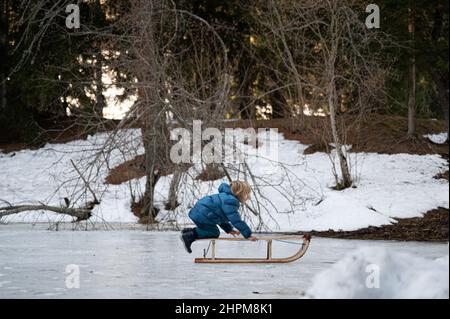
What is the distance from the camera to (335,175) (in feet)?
59.1

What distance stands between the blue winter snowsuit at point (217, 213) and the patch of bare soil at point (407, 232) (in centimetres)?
483

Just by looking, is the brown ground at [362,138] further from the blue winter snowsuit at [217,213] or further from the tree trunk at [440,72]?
the blue winter snowsuit at [217,213]

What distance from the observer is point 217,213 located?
29.2 feet

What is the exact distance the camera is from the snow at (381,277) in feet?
17.1

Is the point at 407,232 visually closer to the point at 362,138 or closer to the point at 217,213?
the point at 217,213

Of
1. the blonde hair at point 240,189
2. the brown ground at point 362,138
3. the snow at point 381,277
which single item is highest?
the brown ground at point 362,138

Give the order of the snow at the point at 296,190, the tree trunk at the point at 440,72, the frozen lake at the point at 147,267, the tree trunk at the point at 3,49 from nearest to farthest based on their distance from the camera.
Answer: the frozen lake at the point at 147,267 → the snow at the point at 296,190 → the tree trunk at the point at 440,72 → the tree trunk at the point at 3,49

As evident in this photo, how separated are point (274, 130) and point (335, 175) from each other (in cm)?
573

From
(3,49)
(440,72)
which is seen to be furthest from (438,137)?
(3,49)

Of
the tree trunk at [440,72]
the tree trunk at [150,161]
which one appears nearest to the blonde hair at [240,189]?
the tree trunk at [150,161]

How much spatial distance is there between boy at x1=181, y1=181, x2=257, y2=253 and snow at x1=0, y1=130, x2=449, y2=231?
4207 millimetres

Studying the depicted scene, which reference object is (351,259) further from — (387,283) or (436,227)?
(436,227)

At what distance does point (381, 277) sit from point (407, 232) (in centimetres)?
810
